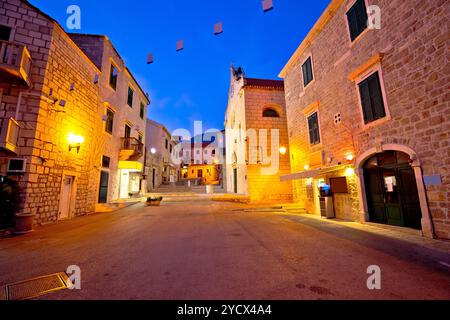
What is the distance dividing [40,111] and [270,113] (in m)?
14.4

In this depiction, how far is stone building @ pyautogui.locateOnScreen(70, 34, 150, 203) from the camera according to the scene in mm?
11516

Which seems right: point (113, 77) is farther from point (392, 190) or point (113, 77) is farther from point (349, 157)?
point (392, 190)

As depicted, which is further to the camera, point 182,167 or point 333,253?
point 182,167

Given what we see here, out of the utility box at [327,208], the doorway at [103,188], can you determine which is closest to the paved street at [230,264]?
the utility box at [327,208]

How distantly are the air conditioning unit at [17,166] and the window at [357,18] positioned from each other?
45.5ft

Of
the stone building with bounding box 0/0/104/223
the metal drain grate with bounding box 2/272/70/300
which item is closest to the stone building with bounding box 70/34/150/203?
the stone building with bounding box 0/0/104/223

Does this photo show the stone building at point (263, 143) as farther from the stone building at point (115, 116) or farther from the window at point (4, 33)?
the window at point (4, 33)

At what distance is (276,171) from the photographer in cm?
1477

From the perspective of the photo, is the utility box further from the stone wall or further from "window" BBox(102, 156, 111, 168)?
"window" BBox(102, 156, 111, 168)

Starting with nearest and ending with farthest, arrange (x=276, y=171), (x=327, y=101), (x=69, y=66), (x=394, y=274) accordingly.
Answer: (x=394, y=274) < (x=69, y=66) < (x=327, y=101) < (x=276, y=171)

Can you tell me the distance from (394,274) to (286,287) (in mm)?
1992
